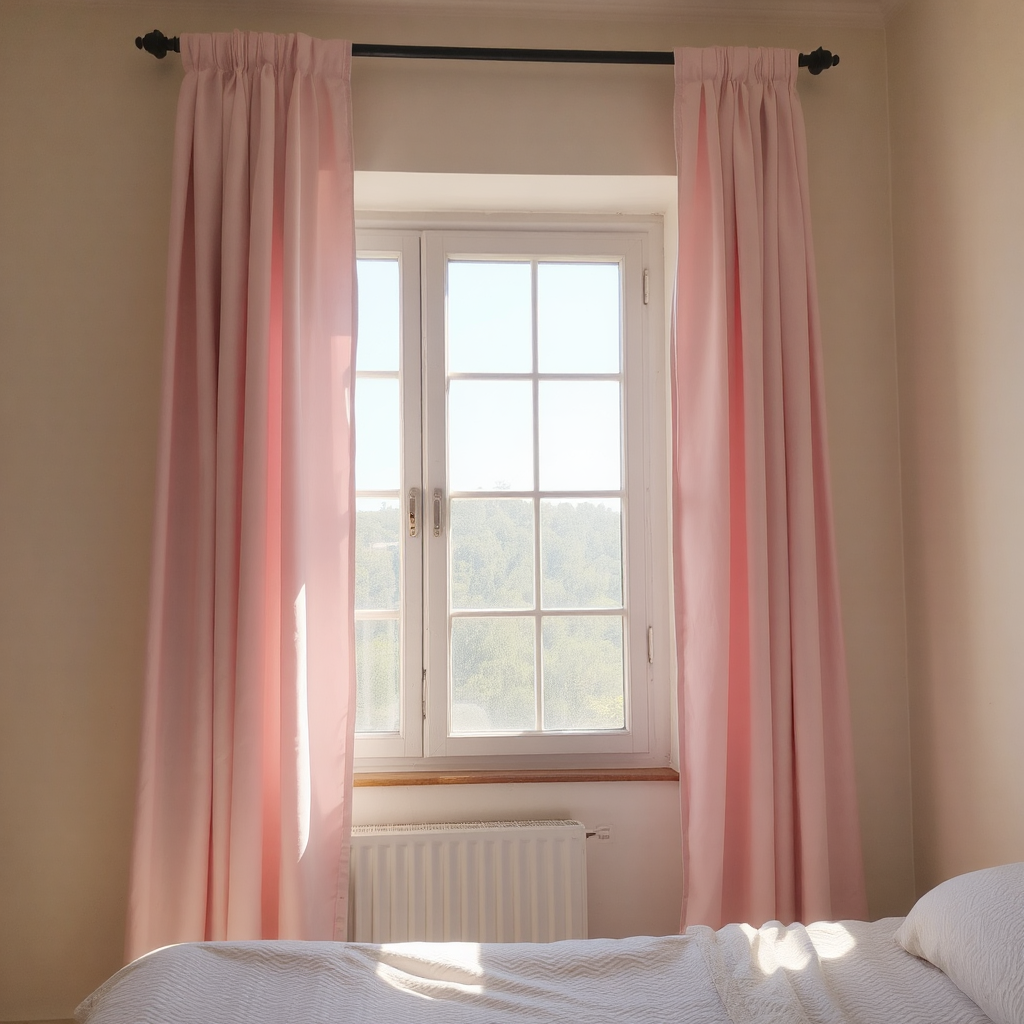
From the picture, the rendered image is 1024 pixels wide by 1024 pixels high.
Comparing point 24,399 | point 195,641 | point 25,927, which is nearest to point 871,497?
point 195,641

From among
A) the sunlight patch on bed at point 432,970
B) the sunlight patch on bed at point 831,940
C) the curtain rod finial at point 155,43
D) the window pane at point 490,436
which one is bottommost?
the sunlight patch on bed at point 432,970

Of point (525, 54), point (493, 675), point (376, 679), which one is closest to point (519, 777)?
point (493, 675)

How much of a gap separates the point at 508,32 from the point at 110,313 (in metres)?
1.29

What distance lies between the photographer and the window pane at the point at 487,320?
7.97 feet

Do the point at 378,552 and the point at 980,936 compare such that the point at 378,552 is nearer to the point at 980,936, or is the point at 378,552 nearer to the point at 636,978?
the point at 636,978

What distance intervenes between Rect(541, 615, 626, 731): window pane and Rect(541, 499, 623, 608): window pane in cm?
6

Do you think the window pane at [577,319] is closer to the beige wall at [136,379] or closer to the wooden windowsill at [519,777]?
the beige wall at [136,379]

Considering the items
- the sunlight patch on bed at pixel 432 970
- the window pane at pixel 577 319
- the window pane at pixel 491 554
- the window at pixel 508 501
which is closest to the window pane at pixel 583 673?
the window at pixel 508 501

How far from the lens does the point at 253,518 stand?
6.36 feet

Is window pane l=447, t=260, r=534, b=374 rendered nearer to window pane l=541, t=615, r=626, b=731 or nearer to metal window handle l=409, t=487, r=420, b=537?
metal window handle l=409, t=487, r=420, b=537

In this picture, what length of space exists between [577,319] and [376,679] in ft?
3.93

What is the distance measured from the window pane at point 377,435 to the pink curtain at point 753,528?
81 cm

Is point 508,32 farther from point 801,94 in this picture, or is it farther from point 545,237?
point 801,94

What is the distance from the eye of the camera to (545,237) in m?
2.45
